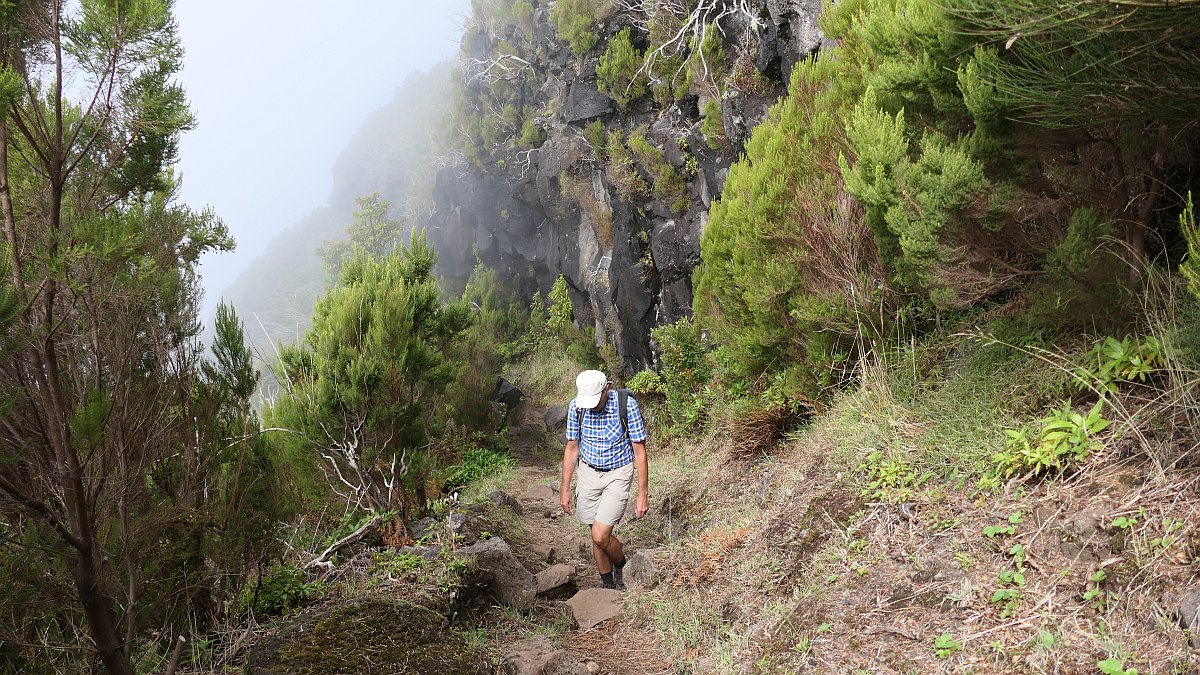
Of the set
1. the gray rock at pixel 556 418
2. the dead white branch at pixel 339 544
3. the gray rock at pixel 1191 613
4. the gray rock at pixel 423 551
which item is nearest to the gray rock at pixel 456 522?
the gray rock at pixel 423 551

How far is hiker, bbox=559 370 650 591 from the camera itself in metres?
4.96

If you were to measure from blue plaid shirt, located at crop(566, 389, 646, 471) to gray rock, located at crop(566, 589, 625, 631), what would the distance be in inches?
40.2

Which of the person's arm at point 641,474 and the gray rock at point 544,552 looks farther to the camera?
the gray rock at point 544,552

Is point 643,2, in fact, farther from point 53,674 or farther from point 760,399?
point 53,674

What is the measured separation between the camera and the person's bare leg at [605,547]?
5188mm

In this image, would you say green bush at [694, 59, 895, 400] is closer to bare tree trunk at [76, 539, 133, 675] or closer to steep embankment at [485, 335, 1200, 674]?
steep embankment at [485, 335, 1200, 674]

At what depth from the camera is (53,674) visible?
8.62 ft

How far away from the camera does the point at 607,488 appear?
16.8 ft

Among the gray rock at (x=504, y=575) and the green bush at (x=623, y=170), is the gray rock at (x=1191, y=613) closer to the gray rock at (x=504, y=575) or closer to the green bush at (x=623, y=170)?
the gray rock at (x=504, y=575)

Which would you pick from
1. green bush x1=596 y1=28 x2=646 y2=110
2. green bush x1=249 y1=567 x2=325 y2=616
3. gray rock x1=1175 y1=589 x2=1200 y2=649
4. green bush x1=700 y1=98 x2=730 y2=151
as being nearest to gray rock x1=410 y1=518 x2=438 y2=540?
green bush x1=249 y1=567 x2=325 y2=616

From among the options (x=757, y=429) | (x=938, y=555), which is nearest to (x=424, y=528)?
(x=757, y=429)

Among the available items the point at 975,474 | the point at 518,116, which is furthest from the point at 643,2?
the point at 975,474

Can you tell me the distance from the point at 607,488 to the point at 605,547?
0.54 meters

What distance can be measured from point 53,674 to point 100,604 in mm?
318
